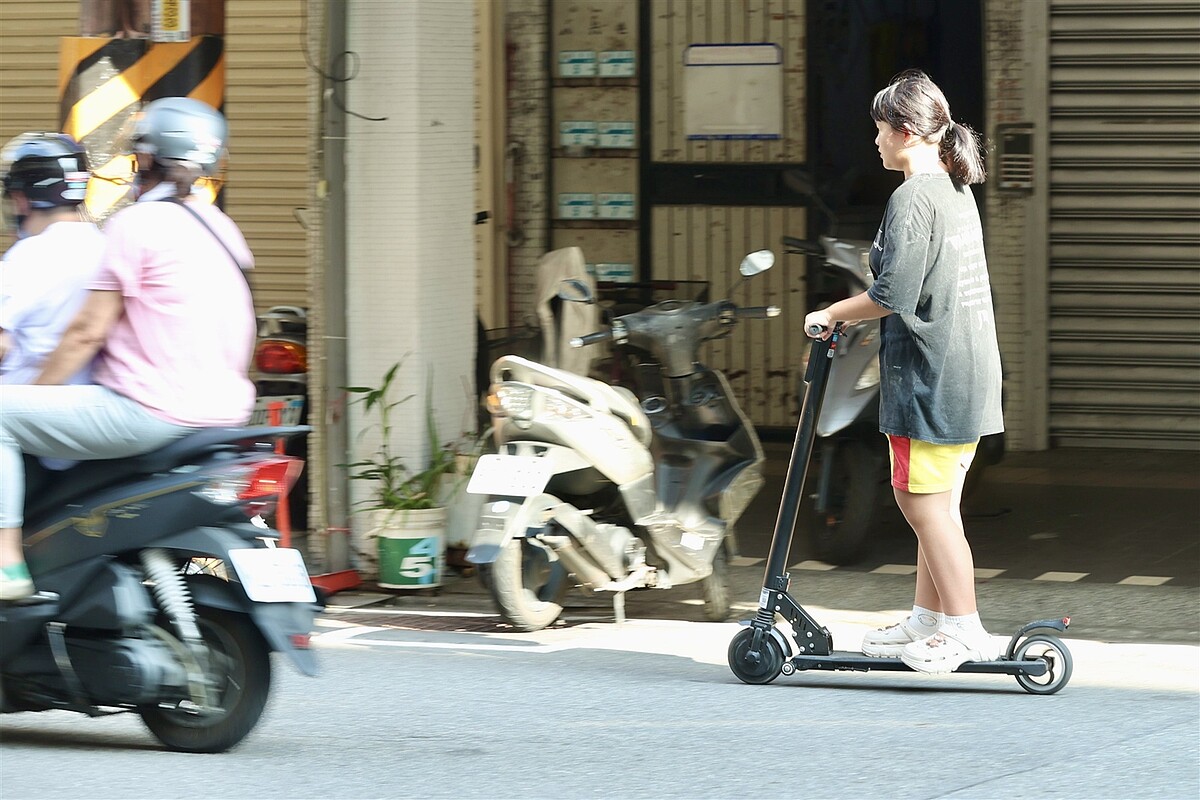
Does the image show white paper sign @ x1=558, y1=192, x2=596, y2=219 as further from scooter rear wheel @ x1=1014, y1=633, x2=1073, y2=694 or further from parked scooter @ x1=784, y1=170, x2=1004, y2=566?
scooter rear wheel @ x1=1014, y1=633, x2=1073, y2=694

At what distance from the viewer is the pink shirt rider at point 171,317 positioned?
5273 mm

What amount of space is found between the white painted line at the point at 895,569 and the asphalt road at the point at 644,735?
1.57 metres

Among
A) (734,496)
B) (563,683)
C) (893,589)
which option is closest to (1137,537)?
(893,589)

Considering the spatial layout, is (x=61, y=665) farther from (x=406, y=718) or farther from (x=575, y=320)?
(x=575, y=320)

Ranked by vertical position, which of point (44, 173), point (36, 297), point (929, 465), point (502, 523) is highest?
point (44, 173)

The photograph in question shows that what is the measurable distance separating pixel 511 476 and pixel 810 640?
155cm

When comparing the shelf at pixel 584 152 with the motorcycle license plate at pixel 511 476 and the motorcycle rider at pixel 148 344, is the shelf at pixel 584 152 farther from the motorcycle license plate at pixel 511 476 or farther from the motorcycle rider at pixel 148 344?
the motorcycle rider at pixel 148 344

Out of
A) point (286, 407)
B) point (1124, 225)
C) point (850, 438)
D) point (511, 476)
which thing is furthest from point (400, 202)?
point (1124, 225)

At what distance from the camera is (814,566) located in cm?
877

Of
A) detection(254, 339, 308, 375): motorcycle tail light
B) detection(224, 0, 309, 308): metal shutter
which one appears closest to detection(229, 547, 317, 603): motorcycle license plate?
detection(254, 339, 308, 375): motorcycle tail light

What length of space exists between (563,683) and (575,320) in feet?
7.22

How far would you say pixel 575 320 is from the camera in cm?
822

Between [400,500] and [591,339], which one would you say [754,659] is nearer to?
[591,339]

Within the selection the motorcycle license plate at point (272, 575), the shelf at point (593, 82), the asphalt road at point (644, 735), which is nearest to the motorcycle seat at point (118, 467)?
the motorcycle license plate at point (272, 575)
